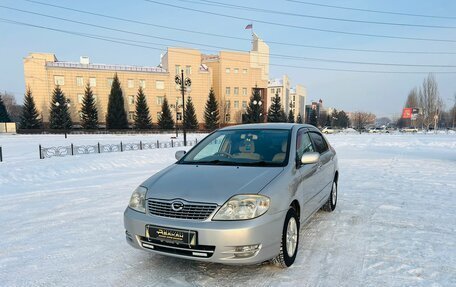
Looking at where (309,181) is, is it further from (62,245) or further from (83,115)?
(83,115)

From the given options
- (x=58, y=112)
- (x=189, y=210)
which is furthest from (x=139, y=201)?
(x=58, y=112)

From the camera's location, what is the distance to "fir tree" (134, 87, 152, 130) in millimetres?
55875

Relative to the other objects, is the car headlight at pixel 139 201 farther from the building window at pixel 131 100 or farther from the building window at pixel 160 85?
the building window at pixel 160 85

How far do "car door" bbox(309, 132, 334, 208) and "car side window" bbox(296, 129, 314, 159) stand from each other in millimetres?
281

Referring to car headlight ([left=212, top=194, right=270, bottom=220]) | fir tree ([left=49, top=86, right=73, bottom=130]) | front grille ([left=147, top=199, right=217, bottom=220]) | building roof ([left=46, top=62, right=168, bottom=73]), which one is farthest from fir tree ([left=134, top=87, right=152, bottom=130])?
car headlight ([left=212, top=194, right=270, bottom=220])

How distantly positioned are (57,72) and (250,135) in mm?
59910

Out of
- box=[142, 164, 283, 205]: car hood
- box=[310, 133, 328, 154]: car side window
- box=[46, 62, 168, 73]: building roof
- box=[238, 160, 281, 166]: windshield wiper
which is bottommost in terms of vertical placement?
box=[142, 164, 283, 205]: car hood

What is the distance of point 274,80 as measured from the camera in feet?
318

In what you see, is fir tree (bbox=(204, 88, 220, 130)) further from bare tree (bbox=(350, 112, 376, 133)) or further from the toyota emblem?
the toyota emblem

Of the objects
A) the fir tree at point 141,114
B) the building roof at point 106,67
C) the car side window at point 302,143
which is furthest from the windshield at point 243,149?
the building roof at point 106,67

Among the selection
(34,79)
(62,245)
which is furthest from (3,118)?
(62,245)

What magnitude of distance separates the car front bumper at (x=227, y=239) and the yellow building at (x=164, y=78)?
49792 millimetres

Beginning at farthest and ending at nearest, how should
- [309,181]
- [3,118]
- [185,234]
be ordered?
[3,118]
[309,181]
[185,234]

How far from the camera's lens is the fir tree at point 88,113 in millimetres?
52344
